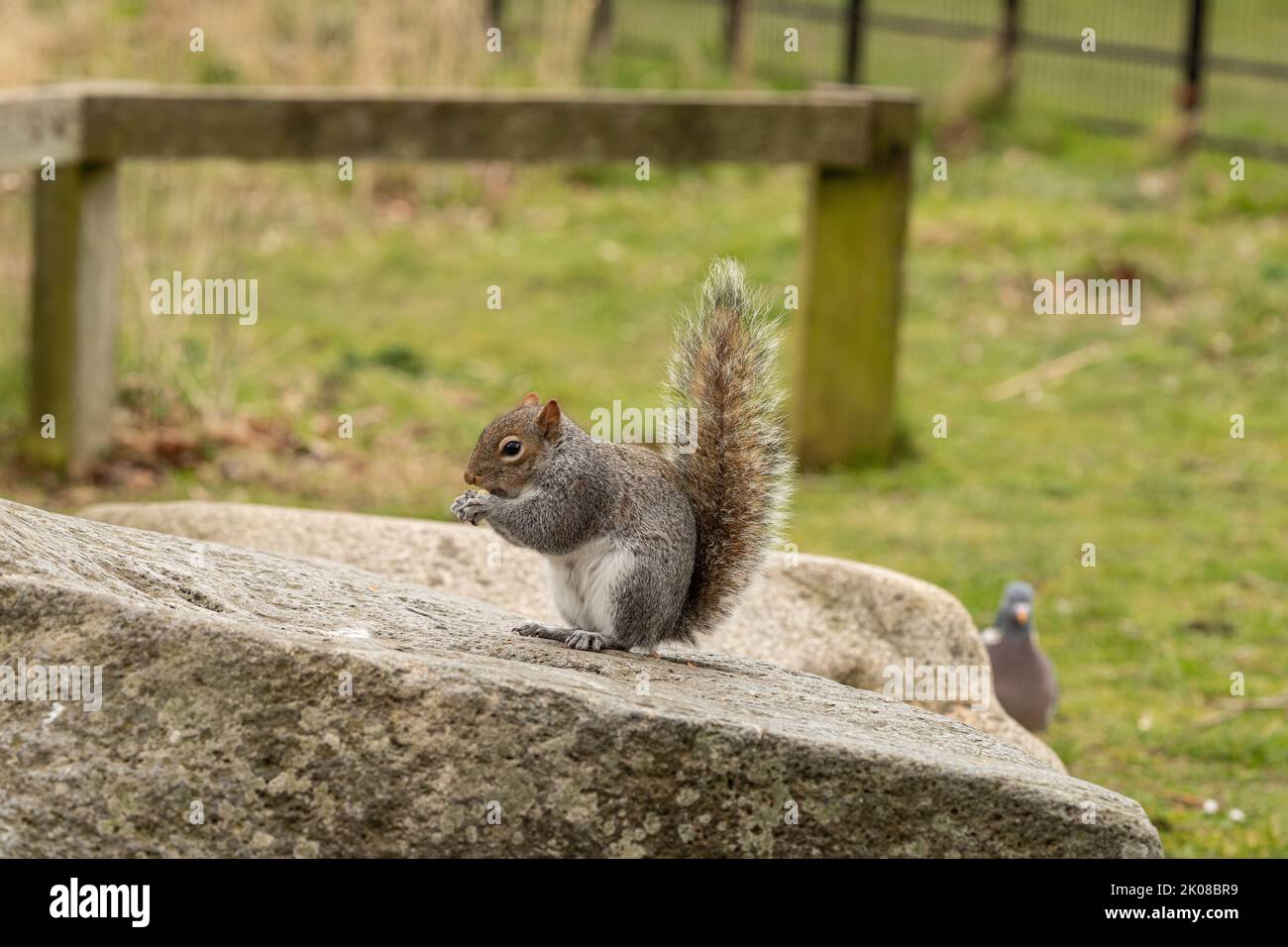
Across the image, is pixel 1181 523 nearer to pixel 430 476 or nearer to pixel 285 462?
pixel 430 476

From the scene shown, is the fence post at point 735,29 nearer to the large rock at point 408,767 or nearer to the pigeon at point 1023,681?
the pigeon at point 1023,681

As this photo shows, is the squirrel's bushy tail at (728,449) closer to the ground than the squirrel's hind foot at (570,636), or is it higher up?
higher up

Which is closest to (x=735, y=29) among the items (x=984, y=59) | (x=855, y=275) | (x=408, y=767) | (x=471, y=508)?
(x=984, y=59)

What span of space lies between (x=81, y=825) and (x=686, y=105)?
476cm

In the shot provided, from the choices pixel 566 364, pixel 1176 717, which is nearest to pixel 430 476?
pixel 566 364

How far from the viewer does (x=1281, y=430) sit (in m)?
7.74

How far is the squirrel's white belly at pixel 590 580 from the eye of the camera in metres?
3.17

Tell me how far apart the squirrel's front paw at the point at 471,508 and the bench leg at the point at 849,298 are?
386cm

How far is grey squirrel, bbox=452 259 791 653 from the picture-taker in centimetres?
317

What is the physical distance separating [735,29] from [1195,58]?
13.4 ft

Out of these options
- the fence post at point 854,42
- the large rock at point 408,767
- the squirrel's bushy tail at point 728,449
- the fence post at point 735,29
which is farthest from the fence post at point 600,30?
the large rock at point 408,767

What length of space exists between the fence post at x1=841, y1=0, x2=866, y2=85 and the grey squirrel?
1088 centimetres

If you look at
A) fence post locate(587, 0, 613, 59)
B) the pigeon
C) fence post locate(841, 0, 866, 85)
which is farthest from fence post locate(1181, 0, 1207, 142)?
the pigeon

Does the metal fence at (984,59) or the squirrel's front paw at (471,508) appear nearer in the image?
the squirrel's front paw at (471,508)
